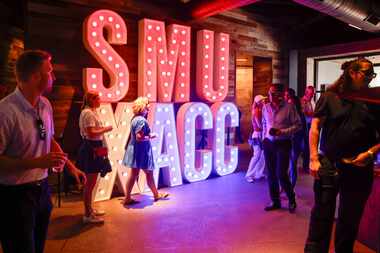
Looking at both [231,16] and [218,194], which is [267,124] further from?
[231,16]

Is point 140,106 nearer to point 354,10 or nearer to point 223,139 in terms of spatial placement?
point 223,139

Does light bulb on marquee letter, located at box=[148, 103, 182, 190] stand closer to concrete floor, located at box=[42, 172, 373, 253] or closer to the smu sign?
the smu sign

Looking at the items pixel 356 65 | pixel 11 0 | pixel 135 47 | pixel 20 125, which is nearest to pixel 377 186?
pixel 356 65

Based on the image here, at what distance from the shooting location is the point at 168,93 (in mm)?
6066

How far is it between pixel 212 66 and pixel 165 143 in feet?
5.57

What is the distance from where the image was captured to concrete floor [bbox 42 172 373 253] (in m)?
3.62

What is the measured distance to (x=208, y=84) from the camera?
6.68 metres

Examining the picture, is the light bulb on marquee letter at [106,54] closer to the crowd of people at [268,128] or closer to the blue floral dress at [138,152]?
the blue floral dress at [138,152]

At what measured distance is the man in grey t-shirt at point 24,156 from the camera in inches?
73.5

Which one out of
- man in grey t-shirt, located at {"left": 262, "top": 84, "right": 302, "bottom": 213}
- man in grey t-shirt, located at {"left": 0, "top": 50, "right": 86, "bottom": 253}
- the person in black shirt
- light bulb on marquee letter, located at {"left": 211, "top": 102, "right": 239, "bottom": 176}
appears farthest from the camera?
light bulb on marquee letter, located at {"left": 211, "top": 102, "right": 239, "bottom": 176}

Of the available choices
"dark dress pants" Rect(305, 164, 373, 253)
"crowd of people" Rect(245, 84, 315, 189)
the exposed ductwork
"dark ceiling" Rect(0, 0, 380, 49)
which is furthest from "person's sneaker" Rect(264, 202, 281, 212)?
"dark ceiling" Rect(0, 0, 380, 49)

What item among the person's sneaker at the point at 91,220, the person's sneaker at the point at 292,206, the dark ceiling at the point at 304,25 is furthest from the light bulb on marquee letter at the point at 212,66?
the person's sneaker at the point at 91,220

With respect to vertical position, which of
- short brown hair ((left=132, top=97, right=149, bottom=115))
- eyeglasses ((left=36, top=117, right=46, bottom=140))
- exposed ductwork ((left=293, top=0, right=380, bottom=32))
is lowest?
eyeglasses ((left=36, top=117, right=46, bottom=140))

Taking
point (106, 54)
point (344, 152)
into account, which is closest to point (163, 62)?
point (106, 54)
